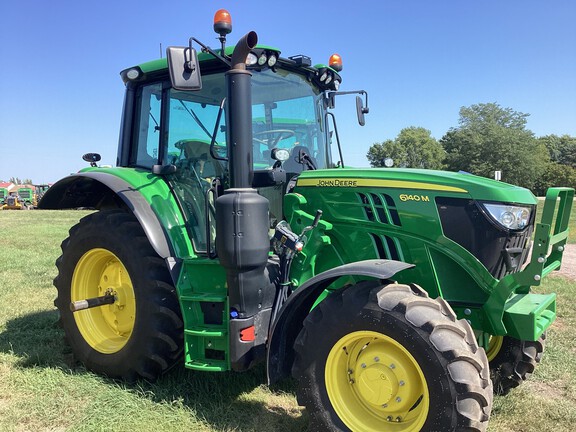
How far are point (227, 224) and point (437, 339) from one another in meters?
1.38

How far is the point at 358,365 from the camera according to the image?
2.74m

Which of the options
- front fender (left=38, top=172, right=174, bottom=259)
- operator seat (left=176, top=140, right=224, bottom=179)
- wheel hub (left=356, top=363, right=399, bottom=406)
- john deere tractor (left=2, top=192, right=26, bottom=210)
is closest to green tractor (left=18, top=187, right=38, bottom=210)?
john deere tractor (left=2, top=192, right=26, bottom=210)

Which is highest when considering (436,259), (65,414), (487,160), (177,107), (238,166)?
(487,160)

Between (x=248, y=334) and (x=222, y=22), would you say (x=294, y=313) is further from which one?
(x=222, y=22)

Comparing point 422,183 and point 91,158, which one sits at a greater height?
point 91,158

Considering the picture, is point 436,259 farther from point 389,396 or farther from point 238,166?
point 238,166

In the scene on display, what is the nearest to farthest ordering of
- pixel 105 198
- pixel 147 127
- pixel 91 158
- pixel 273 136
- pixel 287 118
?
pixel 273 136, pixel 287 118, pixel 147 127, pixel 105 198, pixel 91 158

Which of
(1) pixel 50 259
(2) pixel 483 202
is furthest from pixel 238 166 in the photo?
(1) pixel 50 259

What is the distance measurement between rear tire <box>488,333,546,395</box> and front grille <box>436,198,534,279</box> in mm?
902

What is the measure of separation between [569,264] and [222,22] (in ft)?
31.7

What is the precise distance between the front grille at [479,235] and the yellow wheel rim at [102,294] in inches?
98.1

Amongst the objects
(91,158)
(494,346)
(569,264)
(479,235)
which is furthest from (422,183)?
(569,264)

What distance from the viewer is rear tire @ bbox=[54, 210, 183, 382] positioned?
3391 mm

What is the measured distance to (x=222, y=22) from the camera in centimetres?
281
